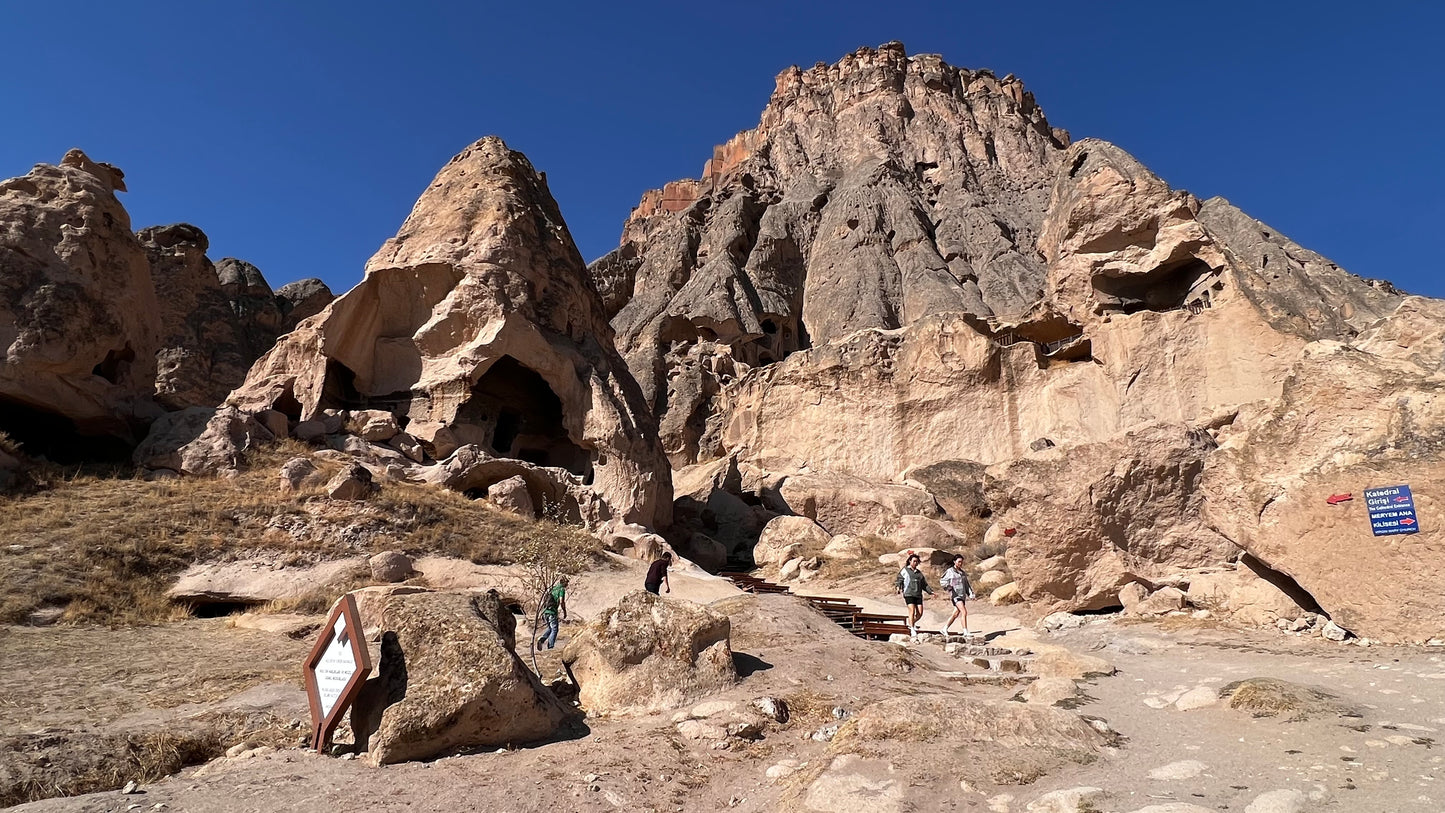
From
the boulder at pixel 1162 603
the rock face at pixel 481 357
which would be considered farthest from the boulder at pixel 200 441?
the boulder at pixel 1162 603

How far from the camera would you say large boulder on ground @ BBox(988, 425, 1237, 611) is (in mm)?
9586

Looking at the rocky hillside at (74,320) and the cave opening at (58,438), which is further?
the cave opening at (58,438)

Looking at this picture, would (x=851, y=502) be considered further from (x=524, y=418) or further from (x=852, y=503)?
(x=524, y=418)

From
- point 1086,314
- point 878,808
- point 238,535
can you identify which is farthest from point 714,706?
point 1086,314

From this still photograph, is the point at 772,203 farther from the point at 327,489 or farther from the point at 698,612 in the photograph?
the point at 698,612

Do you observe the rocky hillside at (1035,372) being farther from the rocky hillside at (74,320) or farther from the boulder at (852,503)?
the rocky hillside at (74,320)

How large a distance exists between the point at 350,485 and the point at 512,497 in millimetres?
3300

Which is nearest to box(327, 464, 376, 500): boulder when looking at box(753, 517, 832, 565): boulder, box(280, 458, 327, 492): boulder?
box(280, 458, 327, 492): boulder

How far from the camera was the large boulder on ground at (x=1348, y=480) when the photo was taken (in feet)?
20.7

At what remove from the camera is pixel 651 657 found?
6074 millimetres

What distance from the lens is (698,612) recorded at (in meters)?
6.40

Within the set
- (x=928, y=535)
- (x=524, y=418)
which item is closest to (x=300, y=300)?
(x=524, y=418)

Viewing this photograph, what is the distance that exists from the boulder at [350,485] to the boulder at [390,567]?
85.1 inches

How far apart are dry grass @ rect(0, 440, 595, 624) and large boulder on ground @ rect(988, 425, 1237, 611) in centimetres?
843
